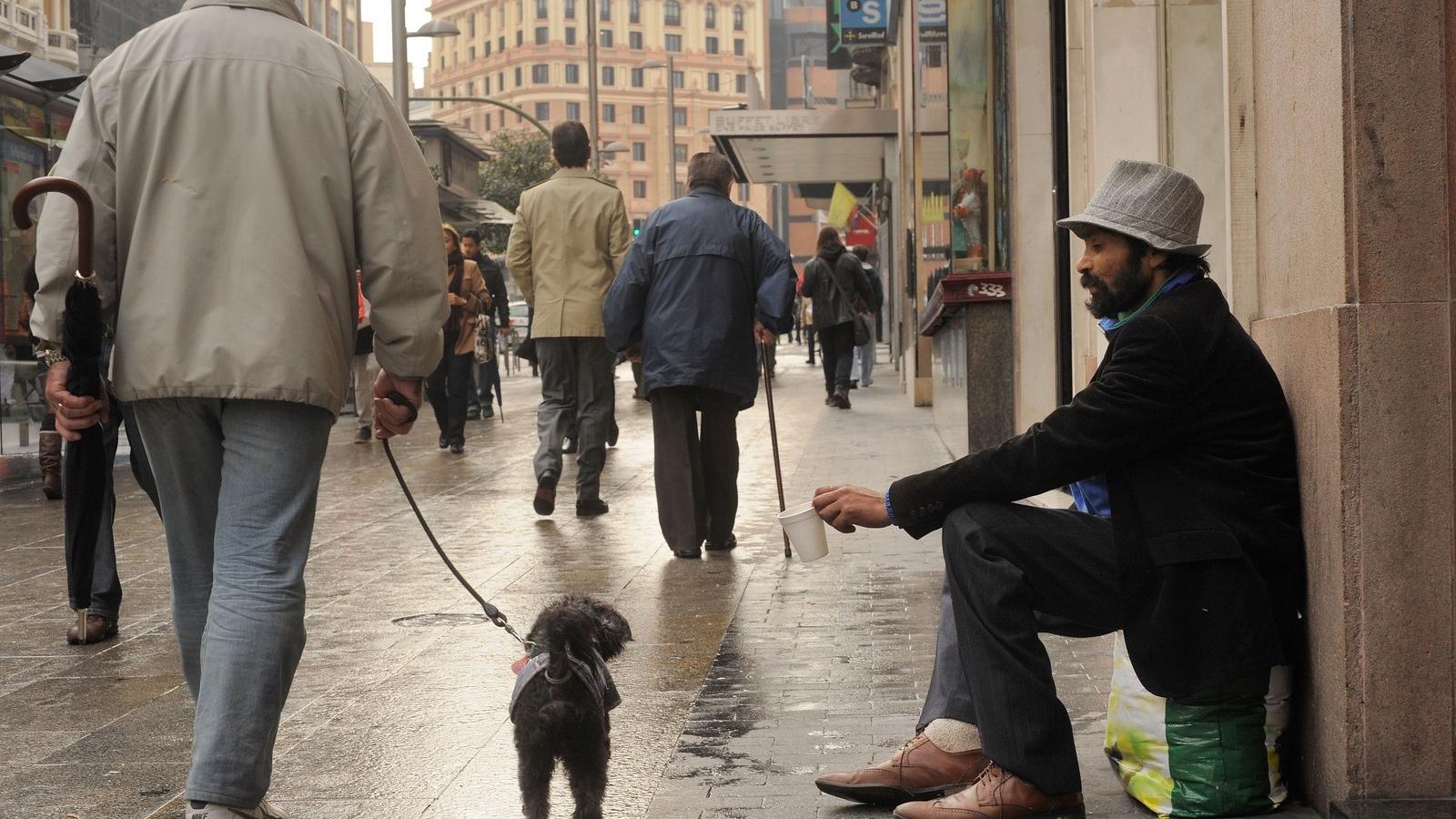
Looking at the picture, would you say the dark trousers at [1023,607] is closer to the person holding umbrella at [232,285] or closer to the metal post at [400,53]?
the person holding umbrella at [232,285]

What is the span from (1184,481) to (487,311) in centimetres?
1444

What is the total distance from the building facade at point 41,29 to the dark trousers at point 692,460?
2230 cm

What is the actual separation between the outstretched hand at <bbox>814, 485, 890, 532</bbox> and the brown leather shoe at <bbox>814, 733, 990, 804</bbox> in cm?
56

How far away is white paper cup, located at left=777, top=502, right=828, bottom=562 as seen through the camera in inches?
160

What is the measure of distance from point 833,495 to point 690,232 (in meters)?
4.67

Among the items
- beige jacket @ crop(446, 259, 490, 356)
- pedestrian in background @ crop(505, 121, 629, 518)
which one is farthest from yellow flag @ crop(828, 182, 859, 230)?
pedestrian in background @ crop(505, 121, 629, 518)

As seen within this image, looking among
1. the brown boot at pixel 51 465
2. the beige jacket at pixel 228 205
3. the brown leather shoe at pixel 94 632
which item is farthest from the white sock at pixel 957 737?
the brown boot at pixel 51 465

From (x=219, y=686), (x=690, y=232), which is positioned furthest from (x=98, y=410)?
(x=690, y=232)

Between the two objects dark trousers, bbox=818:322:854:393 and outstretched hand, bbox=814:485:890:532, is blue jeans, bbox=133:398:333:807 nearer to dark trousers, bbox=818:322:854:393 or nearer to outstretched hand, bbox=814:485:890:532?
outstretched hand, bbox=814:485:890:532

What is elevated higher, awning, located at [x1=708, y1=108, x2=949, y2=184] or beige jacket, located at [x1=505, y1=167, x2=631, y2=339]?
awning, located at [x1=708, y1=108, x2=949, y2=184]

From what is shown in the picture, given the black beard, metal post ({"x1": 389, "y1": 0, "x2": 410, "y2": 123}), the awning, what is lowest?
the black beard

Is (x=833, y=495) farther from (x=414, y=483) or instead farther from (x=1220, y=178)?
(x=414, y=483)

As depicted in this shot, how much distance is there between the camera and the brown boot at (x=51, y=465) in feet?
38.7

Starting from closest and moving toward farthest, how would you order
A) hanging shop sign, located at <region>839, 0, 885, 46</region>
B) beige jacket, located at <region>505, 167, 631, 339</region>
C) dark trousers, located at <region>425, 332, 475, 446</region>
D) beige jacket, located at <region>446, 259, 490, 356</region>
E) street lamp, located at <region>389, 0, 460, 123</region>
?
beige jacket, located at <region>505, 167, 631, 339</region> < dark trousers, located at <region>425, 332, 475, 446</region> < beige jacket, located at <region>446, 259, 490, 356</region> < street lamp, located at <region>389, 0, 460, 123</region> < hanging shop sign, located at <region>839, 0, 885, 46</region>
